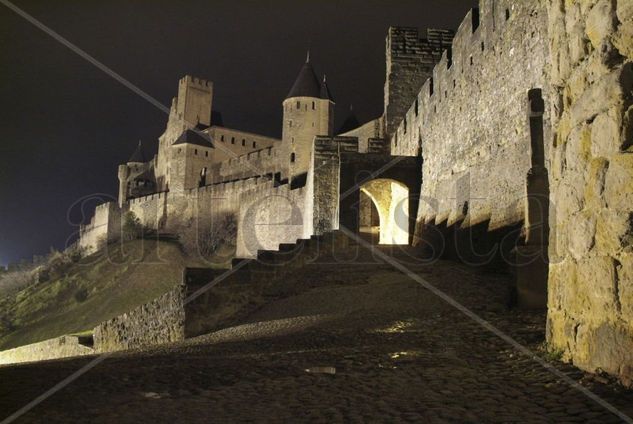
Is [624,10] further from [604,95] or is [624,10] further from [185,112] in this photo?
[185,112]

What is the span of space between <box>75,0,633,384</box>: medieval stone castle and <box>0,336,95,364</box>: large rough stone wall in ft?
23.9

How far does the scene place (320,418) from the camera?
2.98 metres

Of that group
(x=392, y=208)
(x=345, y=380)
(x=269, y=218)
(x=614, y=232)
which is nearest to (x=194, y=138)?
(x=269, y=218)

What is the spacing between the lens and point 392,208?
19.7 metres

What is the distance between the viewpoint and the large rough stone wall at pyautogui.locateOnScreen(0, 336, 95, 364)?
16156mm

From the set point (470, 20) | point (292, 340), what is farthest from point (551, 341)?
point (470, 20)

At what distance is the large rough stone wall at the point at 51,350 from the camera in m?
16.2

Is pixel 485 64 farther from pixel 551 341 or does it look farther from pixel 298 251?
pixel 551 341

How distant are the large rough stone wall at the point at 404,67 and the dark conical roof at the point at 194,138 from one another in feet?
124

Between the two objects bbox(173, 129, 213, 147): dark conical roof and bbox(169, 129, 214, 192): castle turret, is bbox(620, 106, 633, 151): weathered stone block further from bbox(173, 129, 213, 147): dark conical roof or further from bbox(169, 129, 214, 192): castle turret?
bbox(173, 129, 213, 147): dark conical roof

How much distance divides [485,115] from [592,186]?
760cm

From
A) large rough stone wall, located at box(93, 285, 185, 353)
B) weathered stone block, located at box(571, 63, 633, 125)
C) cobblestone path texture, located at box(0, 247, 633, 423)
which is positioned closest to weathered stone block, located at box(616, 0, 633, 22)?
weathered stone block, located at box(571, 63, 633, 125)

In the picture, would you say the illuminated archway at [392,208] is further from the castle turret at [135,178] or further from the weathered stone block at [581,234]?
the castle turret at [135,178]

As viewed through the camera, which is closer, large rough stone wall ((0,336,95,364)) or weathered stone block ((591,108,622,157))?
weathered stone block ((591,108,622,157))
